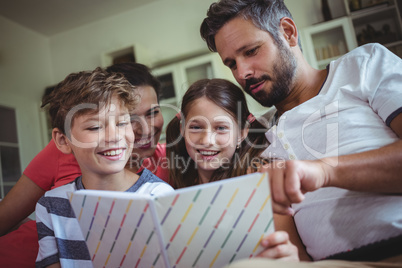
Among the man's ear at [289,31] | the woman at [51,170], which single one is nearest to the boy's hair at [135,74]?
the woman at [51,170]

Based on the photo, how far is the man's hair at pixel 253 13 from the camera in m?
1.31

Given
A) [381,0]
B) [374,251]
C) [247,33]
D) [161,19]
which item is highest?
[161,19]

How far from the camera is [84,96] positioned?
1103mm

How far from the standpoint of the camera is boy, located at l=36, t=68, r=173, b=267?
99 cm

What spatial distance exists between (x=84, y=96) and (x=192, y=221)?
2.19ft

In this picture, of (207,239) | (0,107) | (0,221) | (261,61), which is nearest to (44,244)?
(0,221)

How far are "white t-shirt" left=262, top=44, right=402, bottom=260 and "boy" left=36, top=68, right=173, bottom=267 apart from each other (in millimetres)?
481

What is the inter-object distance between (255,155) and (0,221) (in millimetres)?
1145

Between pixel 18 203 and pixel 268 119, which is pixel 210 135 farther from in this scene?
pixel 18 203

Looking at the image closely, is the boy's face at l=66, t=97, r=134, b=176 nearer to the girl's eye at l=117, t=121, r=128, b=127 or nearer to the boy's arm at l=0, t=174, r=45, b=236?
the girl's eye at l=117, t=121, r=128, b=127

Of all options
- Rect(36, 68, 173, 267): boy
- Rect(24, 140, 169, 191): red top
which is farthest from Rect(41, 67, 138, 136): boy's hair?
Rect(24, 140, 169, 191): red top

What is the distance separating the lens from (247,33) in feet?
4.27

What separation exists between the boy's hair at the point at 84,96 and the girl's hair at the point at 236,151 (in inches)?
15.5

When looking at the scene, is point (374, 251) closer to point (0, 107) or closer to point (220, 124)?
point (220, 124)
